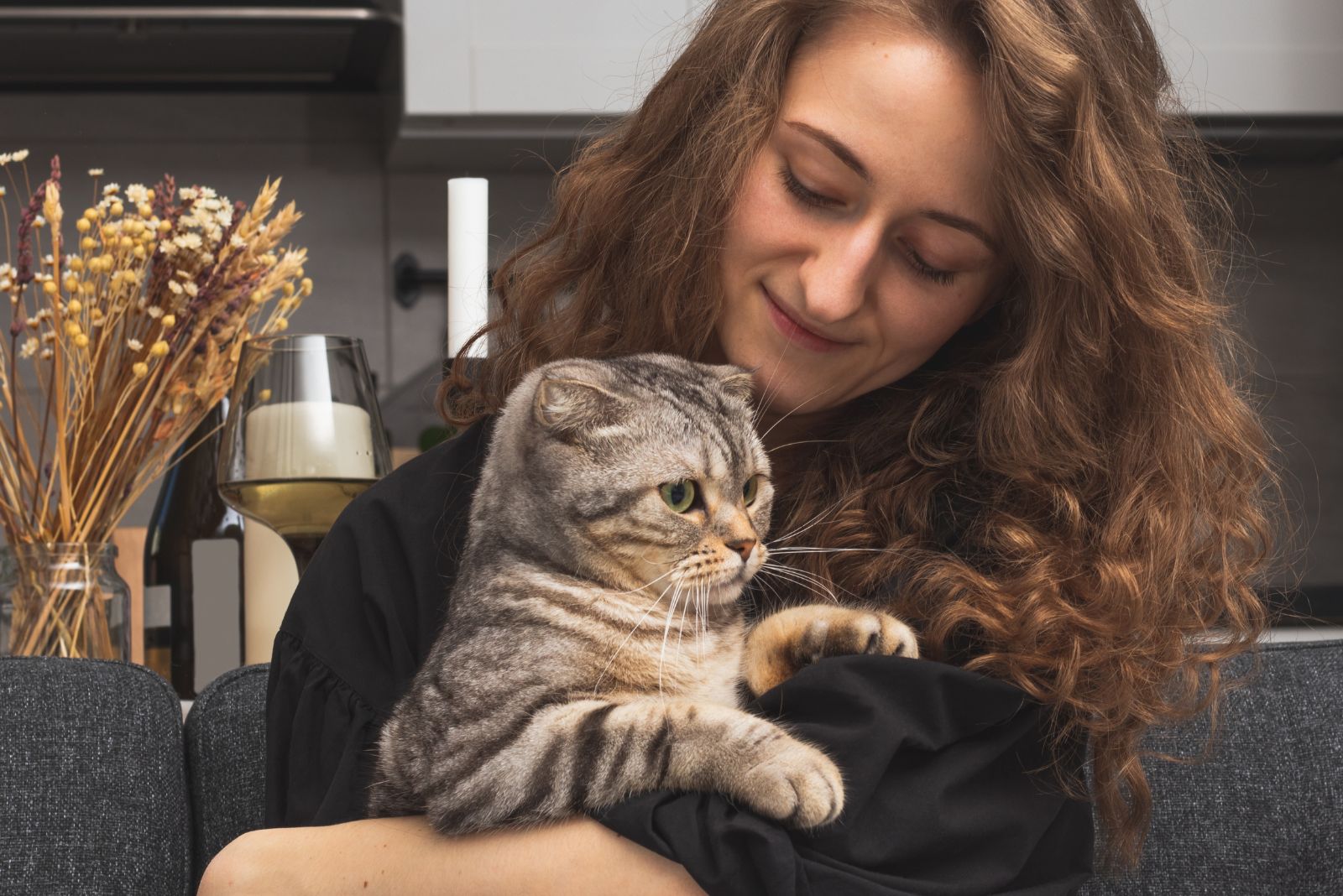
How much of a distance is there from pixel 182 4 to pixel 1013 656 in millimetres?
1987

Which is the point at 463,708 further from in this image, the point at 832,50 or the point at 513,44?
the point at 513,44

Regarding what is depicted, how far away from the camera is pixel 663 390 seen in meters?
1.08

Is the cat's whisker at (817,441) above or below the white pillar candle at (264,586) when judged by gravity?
above

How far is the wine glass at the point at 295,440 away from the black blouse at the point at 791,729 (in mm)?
175

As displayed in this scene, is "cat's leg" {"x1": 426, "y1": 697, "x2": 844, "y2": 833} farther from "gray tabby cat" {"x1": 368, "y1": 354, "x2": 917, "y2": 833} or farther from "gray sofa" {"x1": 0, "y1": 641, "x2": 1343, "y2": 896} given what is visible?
"gray sofa" {"x1": 0, "y1": 641, "x2": 1343, "y2": 896}

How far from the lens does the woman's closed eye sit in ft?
3.66

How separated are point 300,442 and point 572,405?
0.45 meters

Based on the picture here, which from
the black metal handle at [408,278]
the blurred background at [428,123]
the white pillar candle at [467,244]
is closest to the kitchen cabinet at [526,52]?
the blurred background at [428,123]

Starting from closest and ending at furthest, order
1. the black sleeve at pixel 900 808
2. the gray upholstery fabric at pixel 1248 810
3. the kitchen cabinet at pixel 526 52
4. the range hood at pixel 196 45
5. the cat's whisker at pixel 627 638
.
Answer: the black sleeve at pixel 900 808
the cat's whisker at pixel 627 638
the gray upholstery fabric at pixel 1248 810
the range hood at pixel 196 45
the kitchen cabinet at pixel 526 52

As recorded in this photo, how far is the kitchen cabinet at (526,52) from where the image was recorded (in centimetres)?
246

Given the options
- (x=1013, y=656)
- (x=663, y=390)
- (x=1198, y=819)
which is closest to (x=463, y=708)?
(x=663, y=390)

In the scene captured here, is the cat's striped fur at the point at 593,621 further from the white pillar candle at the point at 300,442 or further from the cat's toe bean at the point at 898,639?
the white pillar candle at the point at 300,442

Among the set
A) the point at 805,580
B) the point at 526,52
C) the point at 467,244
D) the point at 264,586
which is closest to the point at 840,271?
the point at 805,580

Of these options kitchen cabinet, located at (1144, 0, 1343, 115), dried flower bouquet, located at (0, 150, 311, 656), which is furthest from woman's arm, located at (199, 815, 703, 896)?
kitchen cabinet, located at (1144, 0, 1343, 115)
